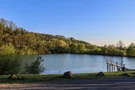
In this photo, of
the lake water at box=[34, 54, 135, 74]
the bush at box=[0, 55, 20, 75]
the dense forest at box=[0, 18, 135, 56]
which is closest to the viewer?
the bush at box=[0, 55, 20, 75]

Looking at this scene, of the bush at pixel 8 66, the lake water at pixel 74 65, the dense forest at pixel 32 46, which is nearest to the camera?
the bush at pixel 8 66

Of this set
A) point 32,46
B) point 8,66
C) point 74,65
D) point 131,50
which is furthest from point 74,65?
point 32,46

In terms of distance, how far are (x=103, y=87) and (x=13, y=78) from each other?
4.63m

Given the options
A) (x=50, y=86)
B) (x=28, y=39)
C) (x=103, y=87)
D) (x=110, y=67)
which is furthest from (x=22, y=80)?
(x=28, y=39)

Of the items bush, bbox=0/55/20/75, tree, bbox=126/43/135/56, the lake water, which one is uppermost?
tree, bbox=126/43/135/56

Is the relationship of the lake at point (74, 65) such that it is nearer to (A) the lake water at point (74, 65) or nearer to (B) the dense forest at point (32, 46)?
(A) the lake water at point (74, 65)

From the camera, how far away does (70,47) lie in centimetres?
12675

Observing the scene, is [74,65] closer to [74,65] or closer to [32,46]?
[74,65]

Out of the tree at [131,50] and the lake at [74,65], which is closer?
the lake at [74,65]

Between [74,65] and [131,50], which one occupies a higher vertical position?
[131,50]

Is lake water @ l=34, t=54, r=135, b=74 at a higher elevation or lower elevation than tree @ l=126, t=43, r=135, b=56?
lower

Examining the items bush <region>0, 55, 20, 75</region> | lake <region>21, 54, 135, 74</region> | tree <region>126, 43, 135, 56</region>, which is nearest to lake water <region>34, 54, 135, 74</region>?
lake <region>21, 54, 135, 74</region>

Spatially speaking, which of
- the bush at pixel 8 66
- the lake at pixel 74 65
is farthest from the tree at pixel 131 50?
the bush at pixel 8 66

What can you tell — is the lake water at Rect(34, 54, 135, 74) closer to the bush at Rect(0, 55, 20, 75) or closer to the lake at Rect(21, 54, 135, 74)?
the lake at Rect(21, 54, 135, 74)
